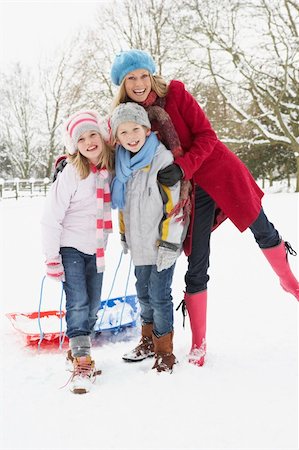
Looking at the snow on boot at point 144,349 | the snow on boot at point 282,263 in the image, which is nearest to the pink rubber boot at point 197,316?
the snow on boot at point 144,349

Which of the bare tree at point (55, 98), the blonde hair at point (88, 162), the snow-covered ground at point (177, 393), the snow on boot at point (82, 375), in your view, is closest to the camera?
the snow-covered ground at point (177, 393)

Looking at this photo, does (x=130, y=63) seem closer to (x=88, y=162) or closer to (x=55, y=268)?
(x=88, y=162)

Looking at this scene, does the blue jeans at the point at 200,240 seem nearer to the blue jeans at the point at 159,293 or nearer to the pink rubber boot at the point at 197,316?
the pink rubber boot at the point at 197,316

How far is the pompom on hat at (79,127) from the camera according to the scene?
2.40 metres

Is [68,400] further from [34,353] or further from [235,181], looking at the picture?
[235,181]

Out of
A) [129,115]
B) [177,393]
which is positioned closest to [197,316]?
[177,393]

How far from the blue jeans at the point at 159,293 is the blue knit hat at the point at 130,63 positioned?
42.2 inches

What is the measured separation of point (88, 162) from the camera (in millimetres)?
2449

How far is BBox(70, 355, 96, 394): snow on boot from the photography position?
2.29 meters

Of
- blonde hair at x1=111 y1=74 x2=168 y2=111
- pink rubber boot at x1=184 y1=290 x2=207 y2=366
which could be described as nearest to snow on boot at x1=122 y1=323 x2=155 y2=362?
pink rubber boot at x1=184 y1=290 x2=207 y2=366

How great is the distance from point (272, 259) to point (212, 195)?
66cm

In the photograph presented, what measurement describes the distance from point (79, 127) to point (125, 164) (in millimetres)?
315

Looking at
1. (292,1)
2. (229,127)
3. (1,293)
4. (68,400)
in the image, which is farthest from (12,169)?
(68,400)

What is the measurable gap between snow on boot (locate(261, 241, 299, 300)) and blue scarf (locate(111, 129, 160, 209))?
105cm
